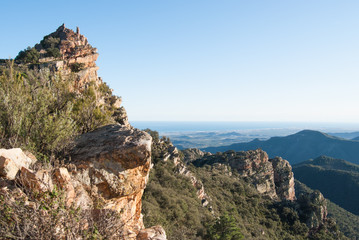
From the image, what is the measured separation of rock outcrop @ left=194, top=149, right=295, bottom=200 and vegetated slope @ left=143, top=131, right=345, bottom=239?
372cm

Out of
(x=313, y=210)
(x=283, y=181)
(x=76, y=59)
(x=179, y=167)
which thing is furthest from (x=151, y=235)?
(x=283, y=181)

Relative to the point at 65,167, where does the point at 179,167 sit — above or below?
below

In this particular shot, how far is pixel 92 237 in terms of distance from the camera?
14.2 ft

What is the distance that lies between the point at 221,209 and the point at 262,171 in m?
26.6

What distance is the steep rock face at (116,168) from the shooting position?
6.57m

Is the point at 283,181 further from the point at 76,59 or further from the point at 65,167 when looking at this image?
the point at 65,167

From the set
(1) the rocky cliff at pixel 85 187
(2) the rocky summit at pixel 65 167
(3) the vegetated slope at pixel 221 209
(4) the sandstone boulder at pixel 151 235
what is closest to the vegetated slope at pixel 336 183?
(3) the vegetated slope at pixel 221 209

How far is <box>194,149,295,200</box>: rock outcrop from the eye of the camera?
2117 inches

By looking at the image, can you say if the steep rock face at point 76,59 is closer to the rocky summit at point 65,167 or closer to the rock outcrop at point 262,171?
the rocky summit at point 65,167

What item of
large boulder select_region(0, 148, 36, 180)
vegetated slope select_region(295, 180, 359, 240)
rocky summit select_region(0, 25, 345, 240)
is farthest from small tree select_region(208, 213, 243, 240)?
vegetated slope select_region(295, 180, 359, 240)

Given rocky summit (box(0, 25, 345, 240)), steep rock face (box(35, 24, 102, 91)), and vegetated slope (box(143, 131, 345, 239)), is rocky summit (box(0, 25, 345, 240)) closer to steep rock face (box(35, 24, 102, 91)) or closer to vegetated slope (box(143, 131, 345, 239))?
vegetated slope (box(143, 131, 345, 239))

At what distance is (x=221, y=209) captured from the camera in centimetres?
3416

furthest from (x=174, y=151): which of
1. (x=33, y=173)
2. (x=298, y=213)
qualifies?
(x=33, y=173)

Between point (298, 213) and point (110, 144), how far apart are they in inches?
1812
